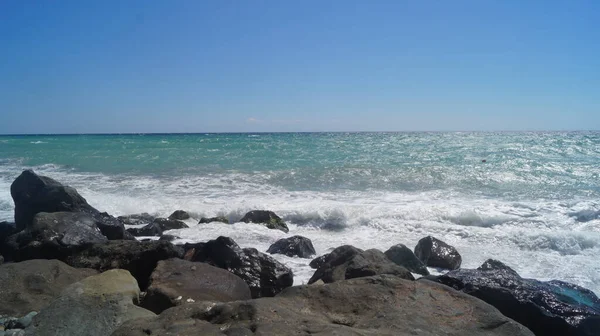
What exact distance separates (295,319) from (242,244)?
6497 mm

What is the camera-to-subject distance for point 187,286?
15.3 feet

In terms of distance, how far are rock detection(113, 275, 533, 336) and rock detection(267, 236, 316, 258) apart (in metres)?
4.56

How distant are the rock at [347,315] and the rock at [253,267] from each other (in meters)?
2.55

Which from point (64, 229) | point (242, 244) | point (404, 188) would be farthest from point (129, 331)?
point (404, 188)

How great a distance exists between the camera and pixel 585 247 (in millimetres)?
9820

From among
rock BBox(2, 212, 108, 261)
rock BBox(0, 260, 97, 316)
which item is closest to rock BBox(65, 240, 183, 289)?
rock BBox(2, 212, 108, 261)

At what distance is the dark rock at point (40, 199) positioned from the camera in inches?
363

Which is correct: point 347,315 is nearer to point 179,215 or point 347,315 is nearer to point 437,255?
point 437,255

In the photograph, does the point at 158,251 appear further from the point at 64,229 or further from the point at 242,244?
the point at 242,244

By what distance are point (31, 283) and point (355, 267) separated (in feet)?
13.1

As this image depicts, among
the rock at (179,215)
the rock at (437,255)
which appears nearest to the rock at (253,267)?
the rock at (437,255)

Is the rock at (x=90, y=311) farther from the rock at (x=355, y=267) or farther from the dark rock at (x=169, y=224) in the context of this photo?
the dark rock at (x=169, y=224)

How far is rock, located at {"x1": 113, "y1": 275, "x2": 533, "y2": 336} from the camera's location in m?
2.92

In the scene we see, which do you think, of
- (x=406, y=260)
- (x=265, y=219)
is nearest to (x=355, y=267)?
(x=406, y=260)
